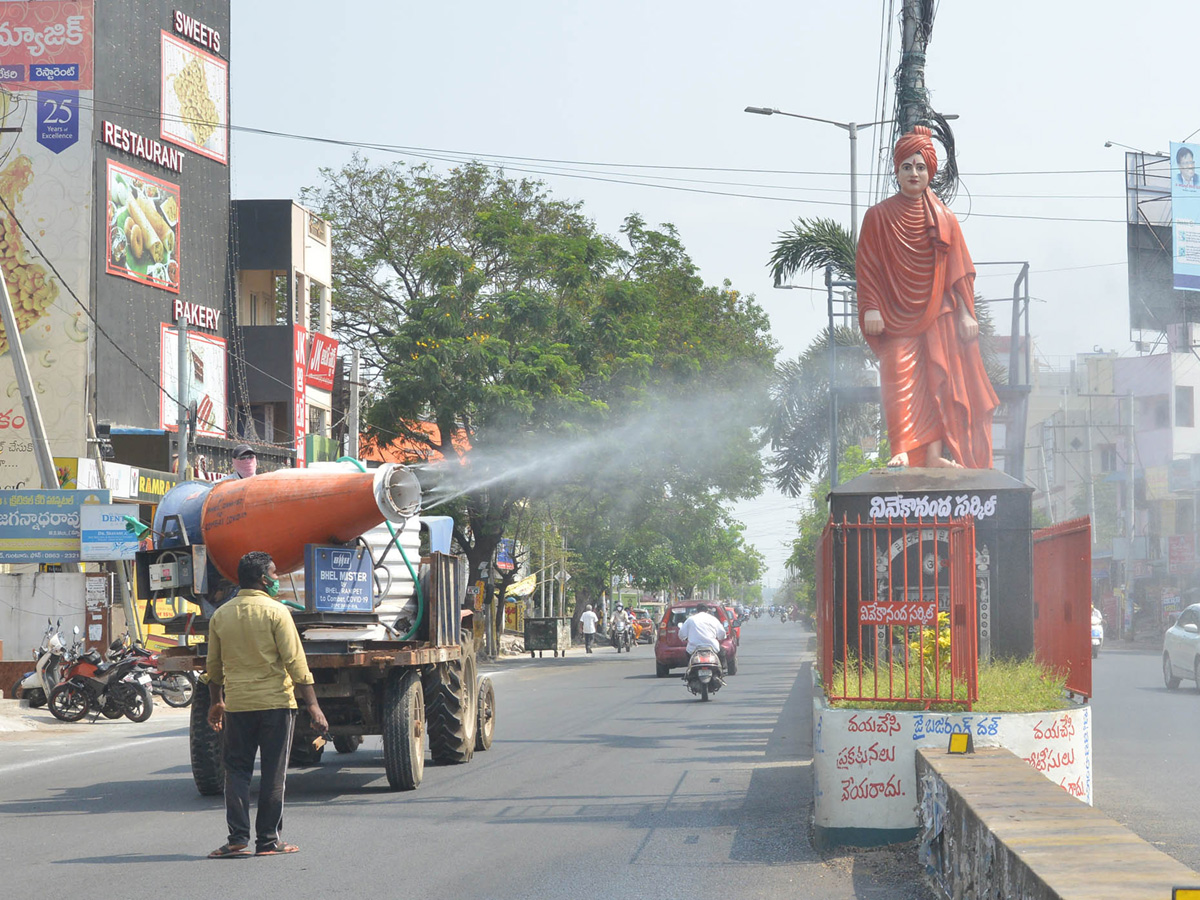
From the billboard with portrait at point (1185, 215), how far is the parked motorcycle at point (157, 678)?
124 ft

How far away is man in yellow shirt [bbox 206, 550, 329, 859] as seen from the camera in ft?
28.0

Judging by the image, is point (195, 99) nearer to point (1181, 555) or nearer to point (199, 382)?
point (199, 382)

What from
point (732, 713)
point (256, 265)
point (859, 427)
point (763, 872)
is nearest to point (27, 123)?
point (256, 265)

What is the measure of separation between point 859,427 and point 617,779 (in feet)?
72.5

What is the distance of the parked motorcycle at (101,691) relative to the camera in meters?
20.2

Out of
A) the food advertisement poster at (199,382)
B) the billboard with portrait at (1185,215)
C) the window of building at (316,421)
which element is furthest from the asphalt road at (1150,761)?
the billboard with portrait at (1185,215)

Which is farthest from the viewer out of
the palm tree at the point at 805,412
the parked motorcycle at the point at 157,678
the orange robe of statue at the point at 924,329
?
the palm tree at the point at 805,412

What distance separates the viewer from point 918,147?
1343cm

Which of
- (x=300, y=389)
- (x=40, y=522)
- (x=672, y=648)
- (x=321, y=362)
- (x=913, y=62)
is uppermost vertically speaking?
(x=321, y=362)

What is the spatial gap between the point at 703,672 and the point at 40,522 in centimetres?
1194

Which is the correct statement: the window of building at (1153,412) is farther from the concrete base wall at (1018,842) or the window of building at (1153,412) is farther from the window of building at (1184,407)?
the concrete base wall at (1018,842)

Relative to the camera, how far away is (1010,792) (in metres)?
6.71

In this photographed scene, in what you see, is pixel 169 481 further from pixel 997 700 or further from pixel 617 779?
pixel 997 700

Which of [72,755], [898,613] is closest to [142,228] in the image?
[72,755]
